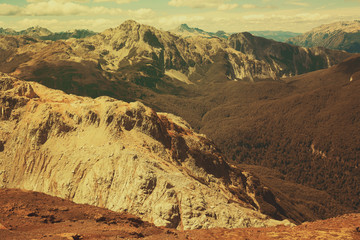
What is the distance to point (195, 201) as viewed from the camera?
37250 mm

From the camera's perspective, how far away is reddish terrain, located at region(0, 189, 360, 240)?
82.5 feet

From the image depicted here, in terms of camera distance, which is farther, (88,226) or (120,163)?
(120,163)

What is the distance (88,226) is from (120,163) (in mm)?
14514

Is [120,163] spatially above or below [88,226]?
above

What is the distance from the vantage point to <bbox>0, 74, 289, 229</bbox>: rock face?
3781cm

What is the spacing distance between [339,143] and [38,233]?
19995 centimetres

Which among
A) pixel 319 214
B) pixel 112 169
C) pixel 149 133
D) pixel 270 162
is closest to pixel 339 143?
pixel 270 162

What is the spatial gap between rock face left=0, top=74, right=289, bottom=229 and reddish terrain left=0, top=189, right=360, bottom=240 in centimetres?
635

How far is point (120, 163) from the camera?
41656 mm

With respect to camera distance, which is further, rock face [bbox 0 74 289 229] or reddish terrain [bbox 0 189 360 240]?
rock face [bbox 0 74 289 229]

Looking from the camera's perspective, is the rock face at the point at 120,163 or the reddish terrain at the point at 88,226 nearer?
the reddish terrain at the point at 88,226

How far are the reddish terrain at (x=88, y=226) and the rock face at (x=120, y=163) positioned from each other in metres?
6.35

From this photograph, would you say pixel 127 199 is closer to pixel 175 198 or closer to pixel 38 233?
pixel 175 198

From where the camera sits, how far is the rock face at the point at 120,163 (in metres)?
37.8
